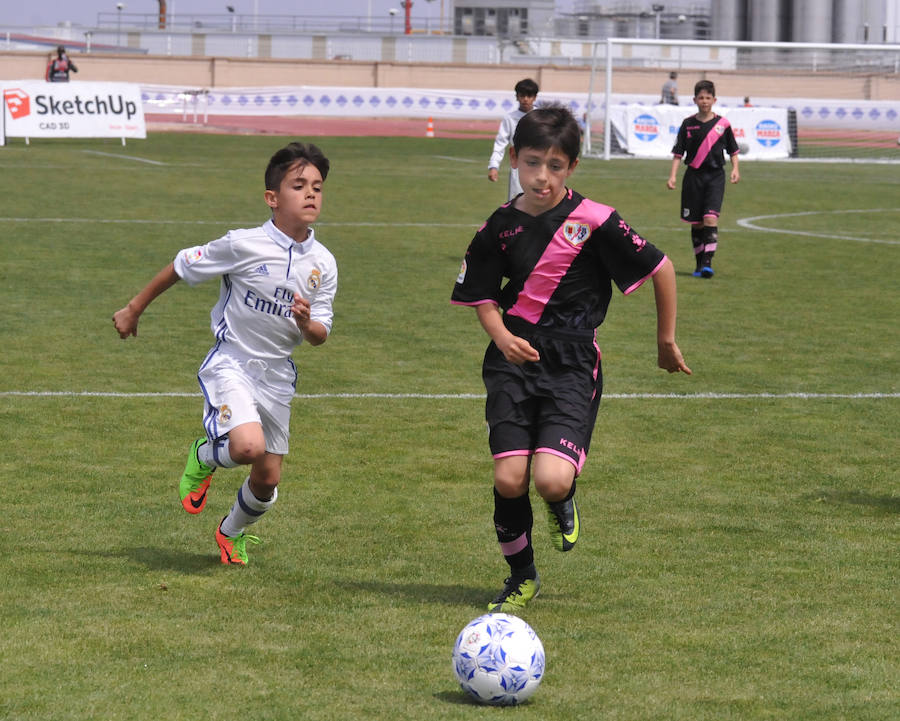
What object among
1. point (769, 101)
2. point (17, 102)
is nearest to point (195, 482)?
point (17, 102)

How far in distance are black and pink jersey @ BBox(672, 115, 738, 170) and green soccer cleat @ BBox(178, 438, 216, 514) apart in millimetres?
10962

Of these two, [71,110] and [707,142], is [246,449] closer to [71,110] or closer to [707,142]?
[707,142]

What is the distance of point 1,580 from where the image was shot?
5.63 metres

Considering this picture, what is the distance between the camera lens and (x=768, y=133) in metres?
38.2

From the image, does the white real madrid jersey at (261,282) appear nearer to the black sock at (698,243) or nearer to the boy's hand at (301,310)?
the boy's hand at (301,310)

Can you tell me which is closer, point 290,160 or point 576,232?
point 576,232

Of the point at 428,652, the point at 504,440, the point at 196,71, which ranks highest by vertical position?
the point at 196,71

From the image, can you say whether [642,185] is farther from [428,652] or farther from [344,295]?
[428,652]

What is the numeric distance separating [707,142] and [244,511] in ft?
36.7

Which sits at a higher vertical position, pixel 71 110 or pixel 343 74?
pixel 343 74

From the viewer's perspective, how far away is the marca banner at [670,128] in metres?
37.0

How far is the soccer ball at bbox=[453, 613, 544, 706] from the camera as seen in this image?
4449 millimetres

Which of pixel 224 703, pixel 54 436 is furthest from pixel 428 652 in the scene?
pixel 54 436

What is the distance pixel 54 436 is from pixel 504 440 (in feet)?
11.9
